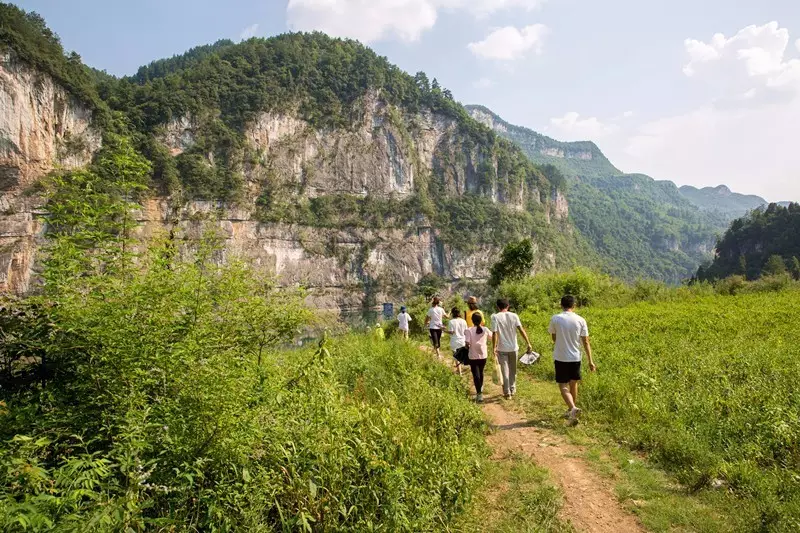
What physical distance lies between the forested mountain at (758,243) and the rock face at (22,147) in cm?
8999

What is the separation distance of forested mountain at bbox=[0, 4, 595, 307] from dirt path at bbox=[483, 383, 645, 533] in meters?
74.7

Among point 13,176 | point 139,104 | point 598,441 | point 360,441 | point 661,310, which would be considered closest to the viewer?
point 360,441

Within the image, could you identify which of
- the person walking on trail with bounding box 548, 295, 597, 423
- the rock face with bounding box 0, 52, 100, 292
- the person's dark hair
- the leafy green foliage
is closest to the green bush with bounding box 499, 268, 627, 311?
the person's dark hair

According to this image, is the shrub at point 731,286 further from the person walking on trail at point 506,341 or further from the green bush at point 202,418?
the green bush at point 202,418

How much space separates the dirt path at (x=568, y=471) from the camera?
362 centimetres

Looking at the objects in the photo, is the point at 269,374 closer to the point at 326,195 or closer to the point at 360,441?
the point at 360,441

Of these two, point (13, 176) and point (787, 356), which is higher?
point (13, 176)

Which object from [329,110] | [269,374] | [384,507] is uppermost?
[329,110]

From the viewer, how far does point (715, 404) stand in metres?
5.39

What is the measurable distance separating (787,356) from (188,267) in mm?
9623

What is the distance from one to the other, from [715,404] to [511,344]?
2.78 metres

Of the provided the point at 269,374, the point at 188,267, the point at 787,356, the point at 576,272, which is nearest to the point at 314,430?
the point at 269,374

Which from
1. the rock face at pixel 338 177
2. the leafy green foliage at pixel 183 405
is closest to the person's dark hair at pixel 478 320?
the leafy green foliage at pixel 183 405

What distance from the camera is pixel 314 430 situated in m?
3.13
